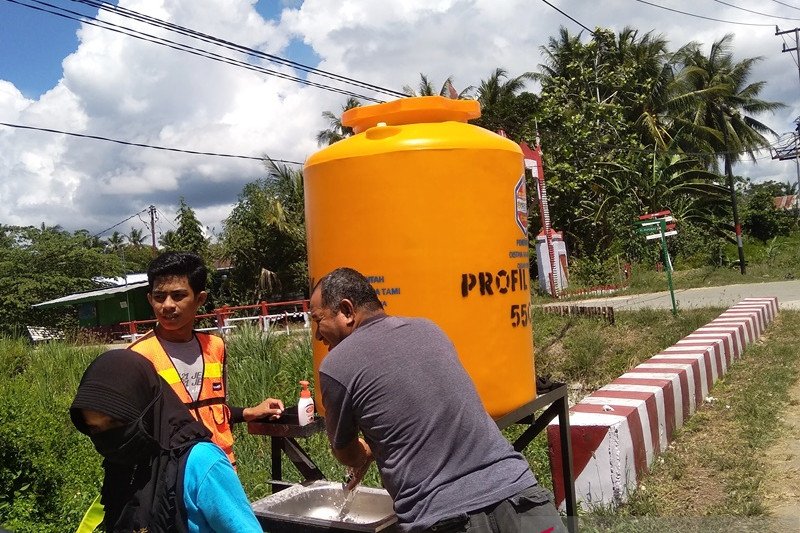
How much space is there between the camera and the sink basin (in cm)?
234

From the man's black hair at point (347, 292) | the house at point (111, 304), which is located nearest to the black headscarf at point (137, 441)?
the man's black hair at point (347, 292)

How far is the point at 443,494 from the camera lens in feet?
6.38

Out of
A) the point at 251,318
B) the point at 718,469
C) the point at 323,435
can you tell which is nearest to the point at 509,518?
the point at 718,469

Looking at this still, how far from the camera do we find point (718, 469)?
4.32 m

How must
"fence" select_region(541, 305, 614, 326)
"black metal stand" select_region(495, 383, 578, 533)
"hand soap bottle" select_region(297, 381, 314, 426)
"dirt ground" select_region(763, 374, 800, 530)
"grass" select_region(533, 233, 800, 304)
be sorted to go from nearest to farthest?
1. "hand soap bottle" select_region(297, 381, 314, 426)
2. "black metal stand" select_region(495, 383, 578, 533)
3. "dirt ground" select_region(763, 374, 800, 530)
4. "fence" select_region(541, 305, 614, 326)
5. "grass" select_region(533, 233, 800, 304)

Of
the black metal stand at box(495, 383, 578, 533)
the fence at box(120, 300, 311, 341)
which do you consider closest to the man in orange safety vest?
the black metal stand at box(495, 383, 578, 533)

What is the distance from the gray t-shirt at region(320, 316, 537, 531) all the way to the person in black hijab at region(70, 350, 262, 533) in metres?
0.40

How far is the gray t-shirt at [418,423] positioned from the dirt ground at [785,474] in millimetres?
2408

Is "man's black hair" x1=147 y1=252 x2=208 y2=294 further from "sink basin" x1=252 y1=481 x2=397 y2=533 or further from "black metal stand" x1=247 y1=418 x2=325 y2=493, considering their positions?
"sink basin" x1=252 y1=481 x2=397 y2=533

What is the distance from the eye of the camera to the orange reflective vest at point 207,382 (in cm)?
244

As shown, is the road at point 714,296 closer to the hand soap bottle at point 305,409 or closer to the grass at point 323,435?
the grass at point 323,435

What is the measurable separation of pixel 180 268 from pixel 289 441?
1082mm

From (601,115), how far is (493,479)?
79.1ft

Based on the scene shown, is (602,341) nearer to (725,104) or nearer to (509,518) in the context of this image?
(509,518)
